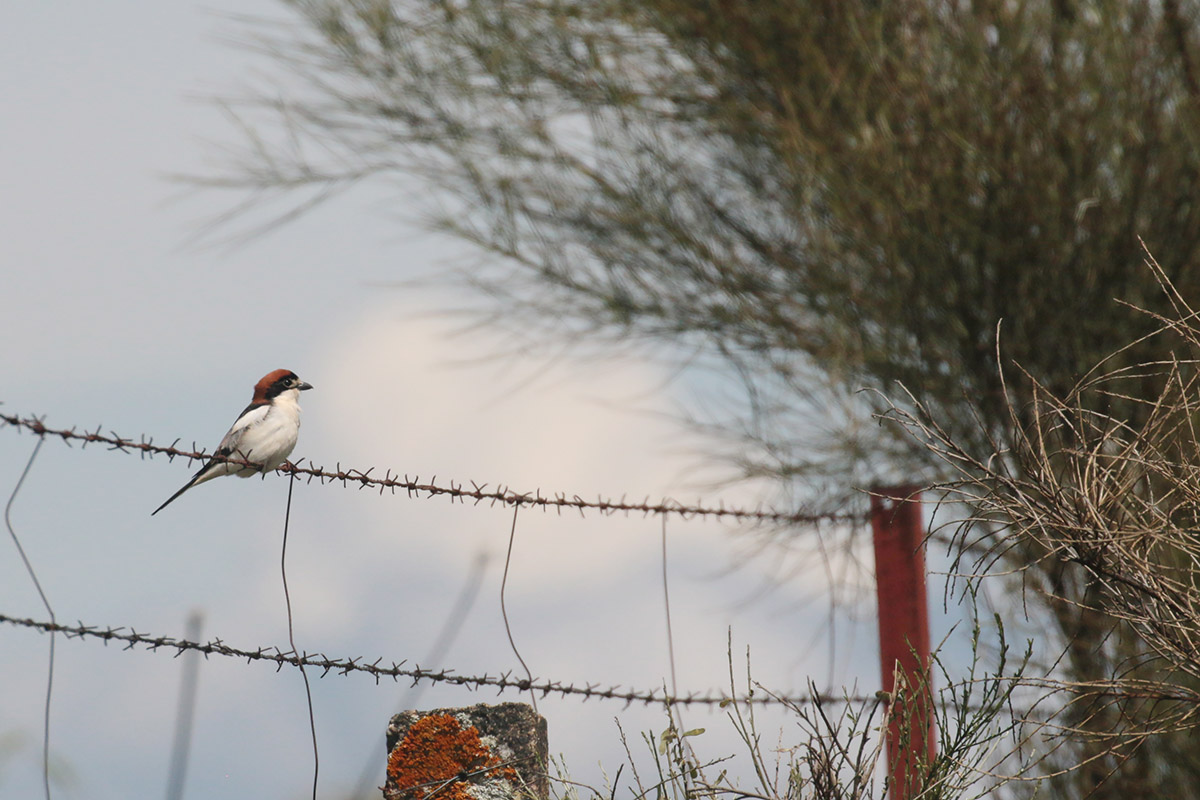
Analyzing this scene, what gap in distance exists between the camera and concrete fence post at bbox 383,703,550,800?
2.13m

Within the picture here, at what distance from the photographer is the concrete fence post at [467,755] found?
7.00 feet

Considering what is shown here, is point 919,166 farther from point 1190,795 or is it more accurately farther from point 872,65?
point 1190,795

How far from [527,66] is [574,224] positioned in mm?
610

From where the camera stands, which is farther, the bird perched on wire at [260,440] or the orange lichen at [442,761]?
the bird perched on wire at [260,440]

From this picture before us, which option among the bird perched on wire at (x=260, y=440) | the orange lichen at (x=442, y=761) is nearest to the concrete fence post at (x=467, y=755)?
the orange lichen at (x=442, y=761)

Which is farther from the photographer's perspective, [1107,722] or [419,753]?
[1107,722]

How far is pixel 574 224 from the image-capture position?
4379 mm

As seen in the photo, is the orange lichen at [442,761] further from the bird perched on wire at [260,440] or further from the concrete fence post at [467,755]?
the bird perched on wire at [260,440]

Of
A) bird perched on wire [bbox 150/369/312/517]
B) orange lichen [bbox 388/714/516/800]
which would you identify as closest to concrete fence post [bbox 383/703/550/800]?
orange lichen [bbox 388/714/516/800]

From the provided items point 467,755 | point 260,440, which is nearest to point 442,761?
point 467,755

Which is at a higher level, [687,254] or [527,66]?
[527,66]

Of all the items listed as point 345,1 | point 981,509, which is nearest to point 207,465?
point 981,509

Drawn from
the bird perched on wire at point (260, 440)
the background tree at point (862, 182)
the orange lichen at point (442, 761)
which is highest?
the background tree at point (862, 182)

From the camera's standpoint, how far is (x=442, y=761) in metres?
2.14
